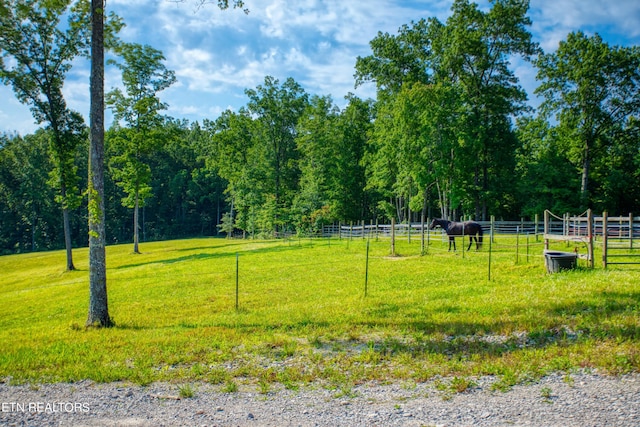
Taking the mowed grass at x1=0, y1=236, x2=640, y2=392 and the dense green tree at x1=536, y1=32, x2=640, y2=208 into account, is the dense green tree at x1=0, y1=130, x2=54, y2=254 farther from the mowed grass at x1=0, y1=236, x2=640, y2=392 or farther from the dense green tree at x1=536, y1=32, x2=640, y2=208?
the dense green tree at x1=536, y1=32, x2=640, y2=208

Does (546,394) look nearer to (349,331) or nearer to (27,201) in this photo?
(349,331)

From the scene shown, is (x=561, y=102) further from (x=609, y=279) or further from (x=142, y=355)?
(x=142, y=355)

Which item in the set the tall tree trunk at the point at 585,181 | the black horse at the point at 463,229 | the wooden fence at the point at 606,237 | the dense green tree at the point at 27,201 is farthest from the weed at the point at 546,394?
the dense green tree at the point at 27,201

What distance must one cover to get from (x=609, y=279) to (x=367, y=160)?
39.9 meters

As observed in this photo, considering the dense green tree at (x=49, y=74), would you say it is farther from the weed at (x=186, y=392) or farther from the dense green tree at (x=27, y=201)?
the dense green tree at (x=27, y=201)

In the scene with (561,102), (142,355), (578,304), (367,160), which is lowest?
(142,355)

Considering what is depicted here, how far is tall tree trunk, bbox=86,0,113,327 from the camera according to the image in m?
10.9

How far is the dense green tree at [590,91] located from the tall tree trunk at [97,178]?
41653 millimetres

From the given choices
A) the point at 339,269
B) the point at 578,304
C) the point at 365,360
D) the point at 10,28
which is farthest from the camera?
the point at 10,28

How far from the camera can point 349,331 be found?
8656 mm

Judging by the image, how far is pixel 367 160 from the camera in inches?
1977

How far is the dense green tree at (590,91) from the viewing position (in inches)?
1524

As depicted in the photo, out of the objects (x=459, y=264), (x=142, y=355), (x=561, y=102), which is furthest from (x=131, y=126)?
(x=561, y=102)

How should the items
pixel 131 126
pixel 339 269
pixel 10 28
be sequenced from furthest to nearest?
1. pixel 131 126
2. pixel 10 28
3. pixel 339 269
